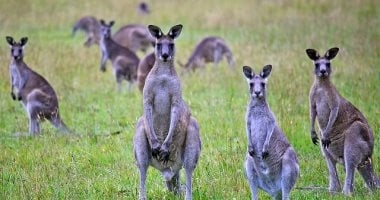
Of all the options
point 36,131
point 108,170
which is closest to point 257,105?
point 108,170

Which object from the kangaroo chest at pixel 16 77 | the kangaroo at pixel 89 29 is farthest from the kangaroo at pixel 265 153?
the kangaroo at pixel 89 29

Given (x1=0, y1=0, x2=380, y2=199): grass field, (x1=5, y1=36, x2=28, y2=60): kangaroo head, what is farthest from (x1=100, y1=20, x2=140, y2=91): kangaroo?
(x1=5, y1=36, x2=28, y2=60): kangaroo head

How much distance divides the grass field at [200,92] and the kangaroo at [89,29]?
1.10 feet

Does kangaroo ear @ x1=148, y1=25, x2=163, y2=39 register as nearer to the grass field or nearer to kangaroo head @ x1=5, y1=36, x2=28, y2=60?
the grass field

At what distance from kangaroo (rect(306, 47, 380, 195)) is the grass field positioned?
188 mm

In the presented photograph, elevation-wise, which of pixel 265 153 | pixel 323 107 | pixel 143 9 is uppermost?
pixel 143 9

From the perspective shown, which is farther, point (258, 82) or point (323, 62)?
point (323, 62)

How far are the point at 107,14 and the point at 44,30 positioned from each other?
2900 millimetres

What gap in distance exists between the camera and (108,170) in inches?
326

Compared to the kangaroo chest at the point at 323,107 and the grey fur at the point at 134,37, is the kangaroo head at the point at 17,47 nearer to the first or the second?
the kangaroo chest at the point at 323,107

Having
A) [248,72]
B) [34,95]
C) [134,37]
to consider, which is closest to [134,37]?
[134,37]

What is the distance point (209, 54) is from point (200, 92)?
9.49ft

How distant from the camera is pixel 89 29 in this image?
20562 mm

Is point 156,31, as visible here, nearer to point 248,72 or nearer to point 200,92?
point 248,72
